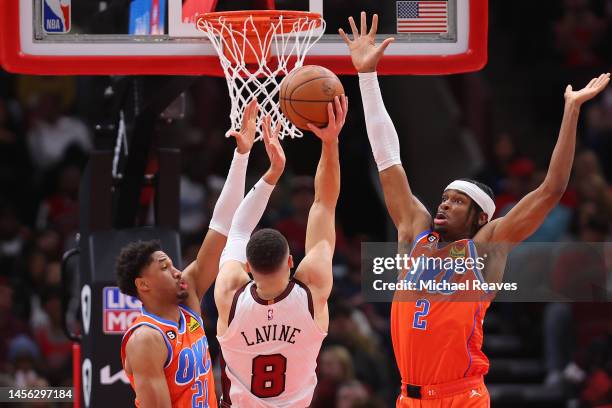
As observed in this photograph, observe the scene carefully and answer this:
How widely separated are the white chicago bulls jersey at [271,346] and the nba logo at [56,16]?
194 centimetres

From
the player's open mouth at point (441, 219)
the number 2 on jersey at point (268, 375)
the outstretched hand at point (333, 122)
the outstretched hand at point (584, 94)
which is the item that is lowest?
the number 2 on jersey at point (268, 375)

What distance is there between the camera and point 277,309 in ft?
20.0

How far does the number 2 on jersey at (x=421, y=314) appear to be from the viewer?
654 centimetres

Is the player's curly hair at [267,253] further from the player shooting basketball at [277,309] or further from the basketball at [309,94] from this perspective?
the basketball at [309,94]

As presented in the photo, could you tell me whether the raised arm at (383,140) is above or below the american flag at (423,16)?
below

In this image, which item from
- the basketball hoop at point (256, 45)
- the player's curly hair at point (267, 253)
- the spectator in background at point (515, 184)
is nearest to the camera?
the player's curly hair at point (267, 253)

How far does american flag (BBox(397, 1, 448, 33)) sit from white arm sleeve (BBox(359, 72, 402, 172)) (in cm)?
79

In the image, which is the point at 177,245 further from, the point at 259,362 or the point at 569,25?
the point at 569,25

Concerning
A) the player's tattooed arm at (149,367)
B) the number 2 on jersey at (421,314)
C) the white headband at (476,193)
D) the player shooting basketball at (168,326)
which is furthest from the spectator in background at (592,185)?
the player's tattooed arm at (149,367)

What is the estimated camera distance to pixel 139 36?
716 cm

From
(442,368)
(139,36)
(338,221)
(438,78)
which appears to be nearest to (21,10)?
(139,36)

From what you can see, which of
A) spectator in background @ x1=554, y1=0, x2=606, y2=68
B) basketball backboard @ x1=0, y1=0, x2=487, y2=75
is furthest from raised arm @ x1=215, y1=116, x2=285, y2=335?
spectator in background @ x1=554, y1=0, x2=606, y2=68

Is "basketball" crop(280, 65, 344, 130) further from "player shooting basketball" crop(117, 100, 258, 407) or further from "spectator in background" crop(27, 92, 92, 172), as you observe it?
"spectator in background" crop(27, 92, 92, 172)

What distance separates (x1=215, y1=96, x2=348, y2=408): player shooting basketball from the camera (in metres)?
6.07
